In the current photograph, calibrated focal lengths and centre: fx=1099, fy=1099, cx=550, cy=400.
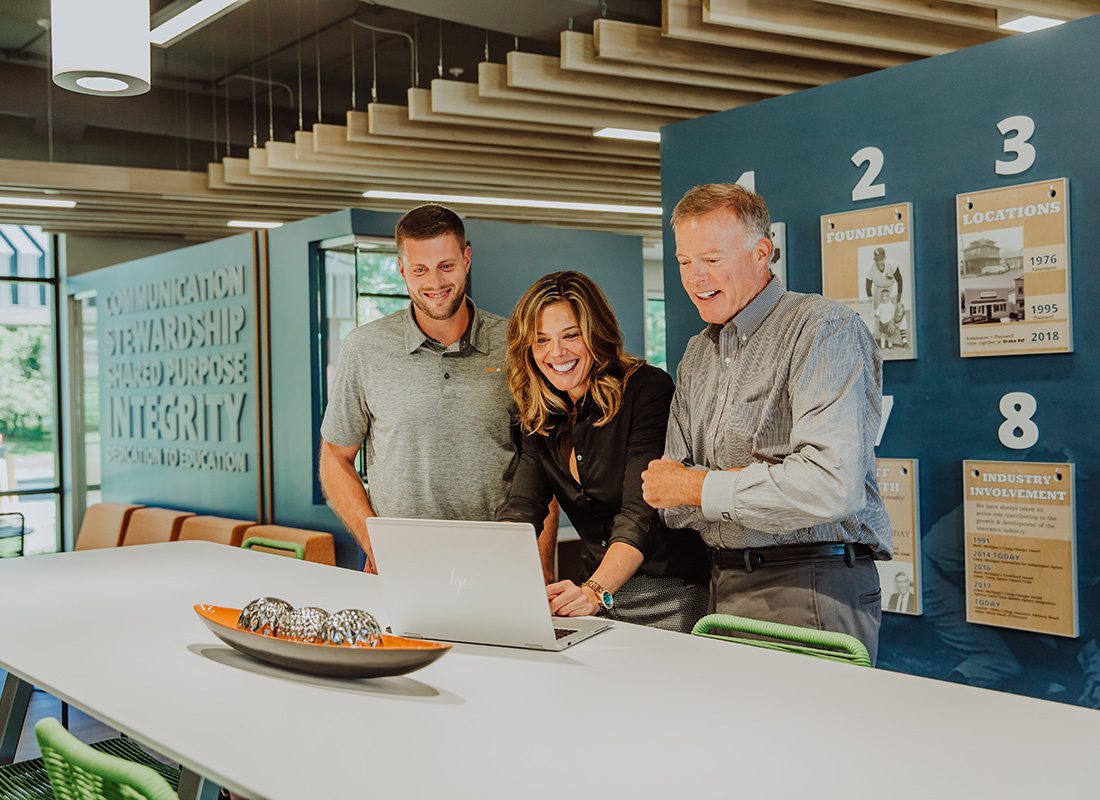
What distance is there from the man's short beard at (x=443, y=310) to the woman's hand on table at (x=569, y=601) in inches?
49.9

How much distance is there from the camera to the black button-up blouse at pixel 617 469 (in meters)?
3.01

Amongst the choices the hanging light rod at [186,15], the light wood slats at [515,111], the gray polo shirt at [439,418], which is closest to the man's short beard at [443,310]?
the gray polo shirt at [439,418]

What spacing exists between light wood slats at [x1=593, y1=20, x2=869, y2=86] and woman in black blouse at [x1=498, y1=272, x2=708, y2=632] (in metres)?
2.94

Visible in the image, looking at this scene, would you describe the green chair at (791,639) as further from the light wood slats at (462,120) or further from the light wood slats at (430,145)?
the light wood slats at (430,145)

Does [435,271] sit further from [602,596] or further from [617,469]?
[602,596]

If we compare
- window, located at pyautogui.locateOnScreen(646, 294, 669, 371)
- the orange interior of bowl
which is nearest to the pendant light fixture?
the orange interior of bowl

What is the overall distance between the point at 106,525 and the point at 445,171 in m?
4.06

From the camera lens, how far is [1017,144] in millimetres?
3898

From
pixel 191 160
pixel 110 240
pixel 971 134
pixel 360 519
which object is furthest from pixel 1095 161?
pixel 110 240

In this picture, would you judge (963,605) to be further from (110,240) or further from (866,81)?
(110,240)

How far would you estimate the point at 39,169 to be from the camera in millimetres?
8422

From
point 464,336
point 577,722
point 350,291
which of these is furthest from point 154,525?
point 577,722

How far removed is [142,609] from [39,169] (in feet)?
22.0

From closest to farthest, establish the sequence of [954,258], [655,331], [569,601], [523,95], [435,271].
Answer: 1. [569,601]
2. [435,271]
3. [954,258]
4. [523,95]
5. [655,331]
